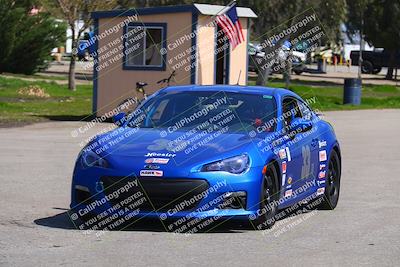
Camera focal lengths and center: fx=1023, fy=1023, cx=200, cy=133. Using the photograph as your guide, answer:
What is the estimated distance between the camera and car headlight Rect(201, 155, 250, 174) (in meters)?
9.38

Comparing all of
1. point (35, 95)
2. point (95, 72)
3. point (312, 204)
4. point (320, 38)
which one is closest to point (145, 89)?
point (95, 72)

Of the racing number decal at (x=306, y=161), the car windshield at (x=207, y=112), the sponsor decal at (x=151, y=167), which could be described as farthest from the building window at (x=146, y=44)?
the sponsor decal at (x=151, y=167)

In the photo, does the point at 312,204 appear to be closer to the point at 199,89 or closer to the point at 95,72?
the point at 199,89

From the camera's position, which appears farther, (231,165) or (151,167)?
(231,165)

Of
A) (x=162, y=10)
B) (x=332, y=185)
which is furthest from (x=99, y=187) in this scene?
(x=162, y=10)

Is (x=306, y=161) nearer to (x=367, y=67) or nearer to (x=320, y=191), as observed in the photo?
(x=320, y=191)

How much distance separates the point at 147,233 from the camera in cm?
938

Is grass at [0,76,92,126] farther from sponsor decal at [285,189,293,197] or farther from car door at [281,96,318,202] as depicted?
sponsor decal at [285,189,293,197]

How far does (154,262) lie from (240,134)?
2.53 meters

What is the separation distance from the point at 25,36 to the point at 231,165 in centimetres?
3546

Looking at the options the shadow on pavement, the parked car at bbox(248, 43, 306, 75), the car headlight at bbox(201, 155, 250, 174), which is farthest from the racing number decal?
the parked car at bbox(248, 43, 306, 75)

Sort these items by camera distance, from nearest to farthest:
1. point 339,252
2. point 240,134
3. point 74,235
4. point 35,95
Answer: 1. point 339,252
2. point 74,235
3. point 240,134
4. point 35,95

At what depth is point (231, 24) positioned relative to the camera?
27.5 meters

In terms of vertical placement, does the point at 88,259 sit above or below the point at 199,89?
below
